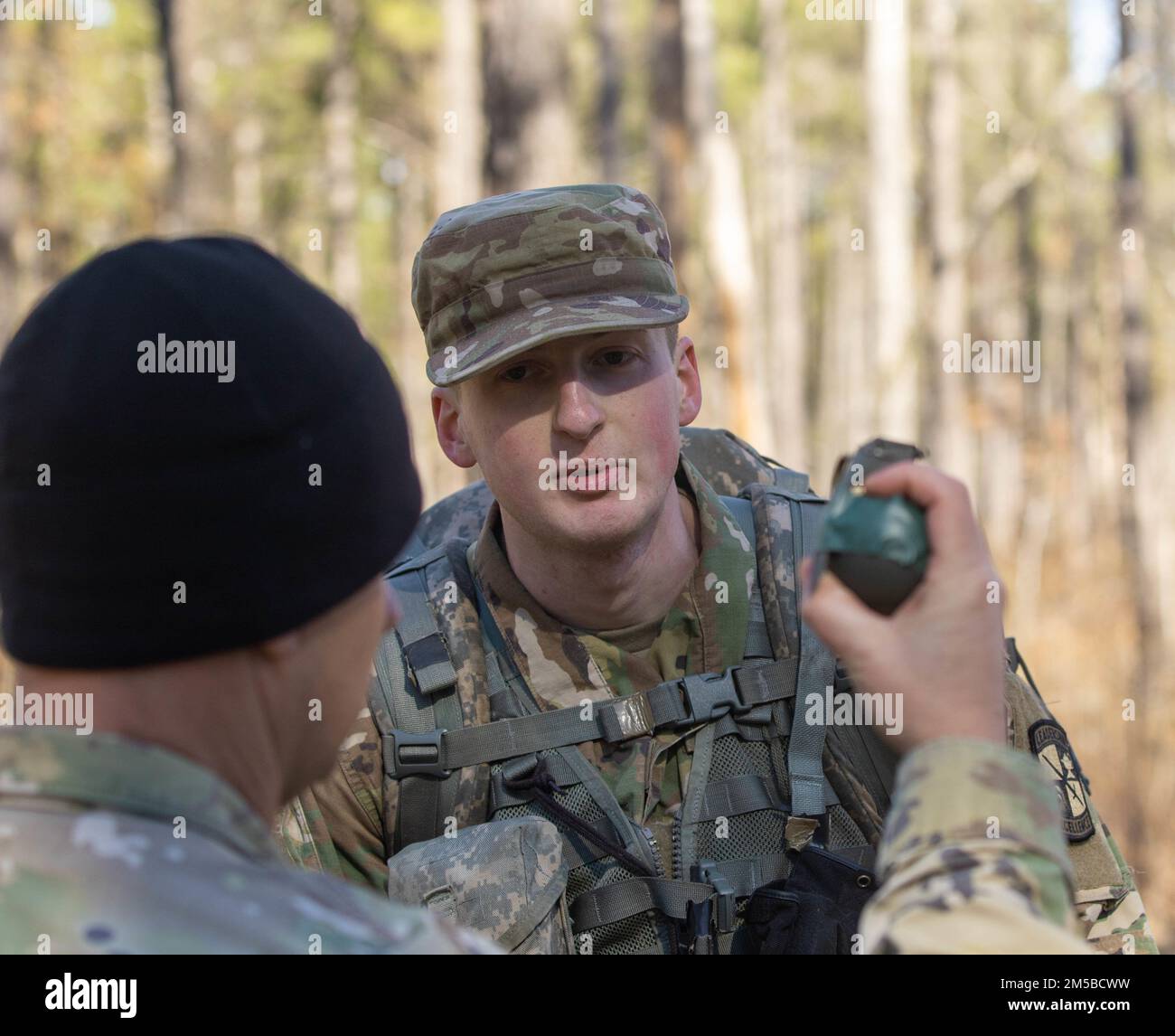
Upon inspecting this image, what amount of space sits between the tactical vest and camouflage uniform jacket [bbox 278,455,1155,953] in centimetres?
2

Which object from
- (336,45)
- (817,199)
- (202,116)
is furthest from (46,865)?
(817,199)

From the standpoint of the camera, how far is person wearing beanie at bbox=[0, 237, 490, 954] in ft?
4.51

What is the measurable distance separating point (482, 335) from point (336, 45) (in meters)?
20.8

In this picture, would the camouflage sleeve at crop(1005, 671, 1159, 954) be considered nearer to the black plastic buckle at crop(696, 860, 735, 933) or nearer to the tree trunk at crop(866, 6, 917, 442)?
the black plastic buckle at crop(696, 860, 735, 933)

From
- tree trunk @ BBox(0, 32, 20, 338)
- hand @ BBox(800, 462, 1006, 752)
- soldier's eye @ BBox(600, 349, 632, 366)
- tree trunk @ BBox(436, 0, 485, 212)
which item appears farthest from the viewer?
tree trunk @ BBox(436, 0, 485, 212)

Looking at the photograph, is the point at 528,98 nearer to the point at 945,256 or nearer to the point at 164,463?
the point at 164,463

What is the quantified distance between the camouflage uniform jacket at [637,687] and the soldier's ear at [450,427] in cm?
17

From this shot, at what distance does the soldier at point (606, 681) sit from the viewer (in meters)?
2.73

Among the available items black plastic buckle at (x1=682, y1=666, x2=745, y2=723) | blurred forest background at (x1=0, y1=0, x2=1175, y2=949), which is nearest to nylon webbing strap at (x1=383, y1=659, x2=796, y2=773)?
black plastic buckle at (x1=682, y1=666, x2=745, y2=723)

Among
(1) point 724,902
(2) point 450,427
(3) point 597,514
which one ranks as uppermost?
(2) point 450,427

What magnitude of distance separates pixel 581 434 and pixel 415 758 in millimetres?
756

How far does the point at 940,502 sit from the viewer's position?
5.36ft

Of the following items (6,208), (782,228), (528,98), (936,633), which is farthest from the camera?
(782,228)

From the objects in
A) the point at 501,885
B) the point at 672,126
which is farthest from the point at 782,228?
the point at 501,885
